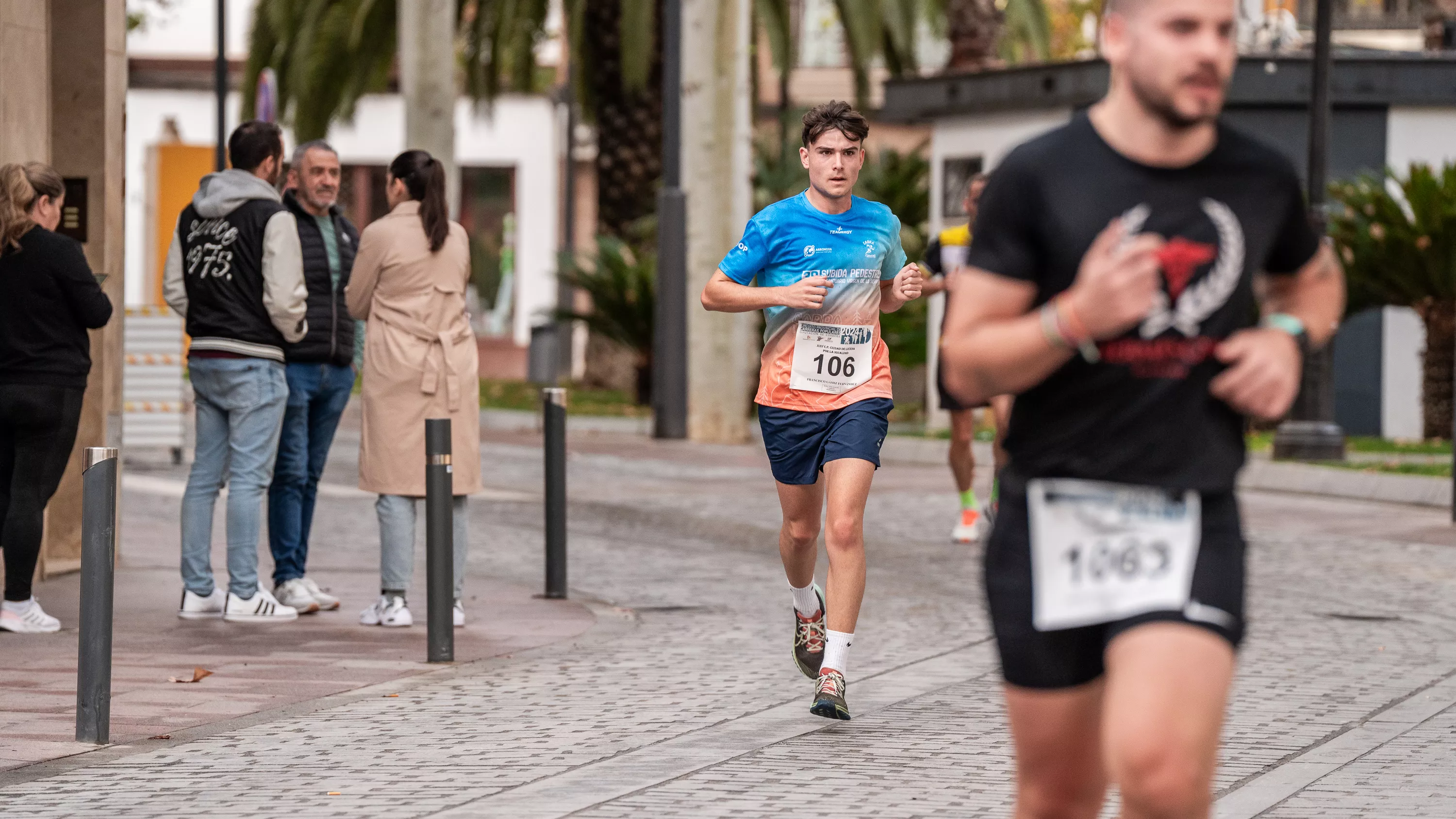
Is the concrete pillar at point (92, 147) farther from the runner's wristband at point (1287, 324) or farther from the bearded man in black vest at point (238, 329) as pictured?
the runner's wristband at point (1287, 324)

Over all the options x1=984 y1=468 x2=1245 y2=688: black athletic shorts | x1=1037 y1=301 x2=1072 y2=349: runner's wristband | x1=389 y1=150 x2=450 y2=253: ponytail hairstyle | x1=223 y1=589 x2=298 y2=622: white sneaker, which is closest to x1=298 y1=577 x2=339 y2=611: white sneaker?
x1=223 y1=589 x2=298 y2=622: white sneaker

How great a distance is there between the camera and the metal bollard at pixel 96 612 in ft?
20.7

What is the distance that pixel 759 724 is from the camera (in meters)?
6.68

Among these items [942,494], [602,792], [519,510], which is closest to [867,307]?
[602,792]

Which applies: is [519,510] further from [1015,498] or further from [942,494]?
[1015,498]

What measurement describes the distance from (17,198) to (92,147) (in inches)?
91.4

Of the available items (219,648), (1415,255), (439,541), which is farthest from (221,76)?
(439,541)

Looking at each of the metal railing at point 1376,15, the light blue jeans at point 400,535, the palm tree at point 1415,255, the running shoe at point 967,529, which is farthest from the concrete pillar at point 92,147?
the metal railing at point 1376,15

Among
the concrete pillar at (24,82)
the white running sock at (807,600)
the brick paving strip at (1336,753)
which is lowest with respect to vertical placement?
the brick paving strip at (1336,753)

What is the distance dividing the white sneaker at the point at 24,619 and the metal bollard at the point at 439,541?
169cm

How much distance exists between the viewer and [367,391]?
28.3 ft

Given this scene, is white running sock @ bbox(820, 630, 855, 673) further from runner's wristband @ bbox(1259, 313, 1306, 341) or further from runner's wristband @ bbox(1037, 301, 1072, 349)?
runner's wristband @ bbox(1037, 301, 1072, 349)

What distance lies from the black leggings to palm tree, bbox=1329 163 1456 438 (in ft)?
44.3

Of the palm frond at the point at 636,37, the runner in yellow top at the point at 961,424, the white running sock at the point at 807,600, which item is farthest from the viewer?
the palm frond at the point at 636,37
